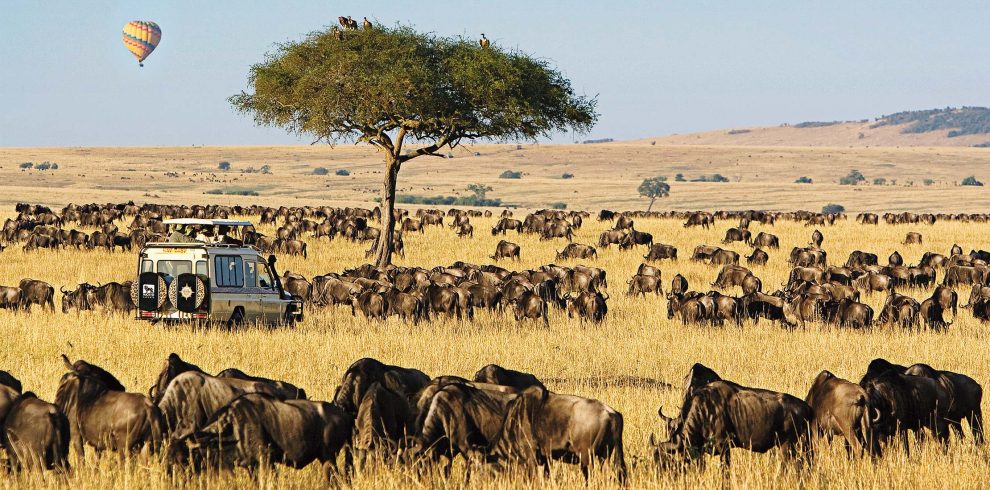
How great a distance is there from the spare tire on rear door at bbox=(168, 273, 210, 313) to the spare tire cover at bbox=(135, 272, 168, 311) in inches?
9.0

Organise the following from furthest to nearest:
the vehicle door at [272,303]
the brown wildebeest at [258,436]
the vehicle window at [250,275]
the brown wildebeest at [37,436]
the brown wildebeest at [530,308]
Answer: the brown wildebeest at [530,308], the vehicle door at [272,303], the vehicle window at [250,275], the brown wildebeest at [37,436], the brown wildebeest at [258,436]

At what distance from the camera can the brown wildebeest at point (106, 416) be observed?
815cm

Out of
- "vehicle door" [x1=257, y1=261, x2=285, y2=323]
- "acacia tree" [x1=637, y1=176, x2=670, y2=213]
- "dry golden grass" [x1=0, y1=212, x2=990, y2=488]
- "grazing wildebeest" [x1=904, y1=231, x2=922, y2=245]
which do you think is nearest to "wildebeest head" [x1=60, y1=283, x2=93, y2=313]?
"dry golden grass" [x1=0, y1=212, x2=990, y2=488]

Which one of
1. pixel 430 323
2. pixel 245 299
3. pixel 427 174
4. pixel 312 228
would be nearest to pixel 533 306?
pixel 430 323

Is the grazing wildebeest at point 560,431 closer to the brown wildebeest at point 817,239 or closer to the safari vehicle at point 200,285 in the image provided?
the safari vehicle at point 200,285

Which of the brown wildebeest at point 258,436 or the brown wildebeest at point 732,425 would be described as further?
the brown wildebeest at point 732,425

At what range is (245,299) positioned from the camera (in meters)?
17.9

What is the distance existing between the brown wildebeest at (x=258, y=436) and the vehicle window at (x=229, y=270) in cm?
1006

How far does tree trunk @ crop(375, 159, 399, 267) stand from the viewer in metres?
32.7

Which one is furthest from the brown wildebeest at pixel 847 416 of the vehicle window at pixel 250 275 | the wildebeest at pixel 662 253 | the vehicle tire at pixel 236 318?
the wildebeest at pixel 662 253

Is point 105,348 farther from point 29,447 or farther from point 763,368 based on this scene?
point 763,368

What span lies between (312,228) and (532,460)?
123ft

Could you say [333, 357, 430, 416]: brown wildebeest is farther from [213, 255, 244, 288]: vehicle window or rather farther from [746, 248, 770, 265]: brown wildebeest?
[746, 248, 770, 265]: brown wildebeest

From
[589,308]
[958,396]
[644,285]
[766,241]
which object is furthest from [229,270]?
[766,241]
